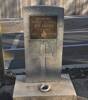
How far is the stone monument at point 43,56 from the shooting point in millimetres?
7531

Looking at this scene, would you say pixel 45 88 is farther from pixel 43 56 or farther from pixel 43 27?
pixel 43 27

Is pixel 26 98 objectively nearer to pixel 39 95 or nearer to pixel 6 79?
pixel 39 95

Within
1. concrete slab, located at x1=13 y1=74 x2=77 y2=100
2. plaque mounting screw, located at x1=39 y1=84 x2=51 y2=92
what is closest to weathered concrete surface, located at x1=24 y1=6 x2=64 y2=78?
concrete slab, located at x1=13 y1=74 x2=77 y2=100

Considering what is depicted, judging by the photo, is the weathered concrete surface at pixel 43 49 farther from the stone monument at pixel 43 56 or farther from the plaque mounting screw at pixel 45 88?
the plaque mounting screw at pixel 45 88

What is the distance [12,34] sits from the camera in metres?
19.5

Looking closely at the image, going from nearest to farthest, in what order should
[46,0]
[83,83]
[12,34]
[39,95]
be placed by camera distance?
[39,95] → [83,83] → [12,34] → [46,0]

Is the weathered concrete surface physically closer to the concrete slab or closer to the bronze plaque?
the bronze plaque

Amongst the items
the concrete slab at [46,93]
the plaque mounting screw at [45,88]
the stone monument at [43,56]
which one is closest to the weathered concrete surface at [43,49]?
the stone monument at [43,56]

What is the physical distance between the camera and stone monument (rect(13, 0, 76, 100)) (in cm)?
753

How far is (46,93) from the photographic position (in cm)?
748

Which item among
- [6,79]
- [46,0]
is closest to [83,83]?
[6,79]

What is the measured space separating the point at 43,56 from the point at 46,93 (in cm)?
87

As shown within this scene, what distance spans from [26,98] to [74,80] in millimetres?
2081

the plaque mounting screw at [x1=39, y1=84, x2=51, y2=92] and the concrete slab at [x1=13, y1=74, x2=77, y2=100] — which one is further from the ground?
the plaque mounting screw at [x1=39, y1=84, x2=51, y2=92]
